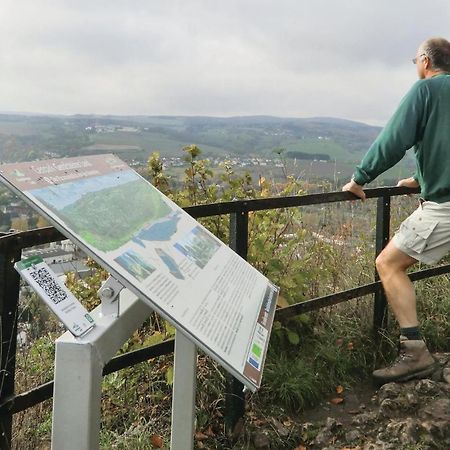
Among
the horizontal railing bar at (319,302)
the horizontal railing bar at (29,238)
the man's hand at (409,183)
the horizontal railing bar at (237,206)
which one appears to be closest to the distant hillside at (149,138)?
the man's hand at (409,183)

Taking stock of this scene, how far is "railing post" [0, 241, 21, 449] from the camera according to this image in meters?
2.30

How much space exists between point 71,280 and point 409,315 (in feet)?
8.03

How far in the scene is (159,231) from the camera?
228cm

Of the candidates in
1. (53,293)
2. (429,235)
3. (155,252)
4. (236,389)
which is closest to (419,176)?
(429,235)

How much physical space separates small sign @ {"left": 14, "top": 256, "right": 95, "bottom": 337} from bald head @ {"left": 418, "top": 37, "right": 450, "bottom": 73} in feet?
9.56

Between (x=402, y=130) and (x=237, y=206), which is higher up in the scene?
(x=402, y=130)

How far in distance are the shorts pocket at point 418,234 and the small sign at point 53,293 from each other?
8.28 feet

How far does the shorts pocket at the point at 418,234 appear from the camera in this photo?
3.74 metres

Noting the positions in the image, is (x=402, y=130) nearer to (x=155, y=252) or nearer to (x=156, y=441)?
(x=155, y=252)

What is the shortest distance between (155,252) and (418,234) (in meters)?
2.24

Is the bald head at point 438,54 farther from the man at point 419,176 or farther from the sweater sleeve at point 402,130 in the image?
the sweater sleeve at point 402,130

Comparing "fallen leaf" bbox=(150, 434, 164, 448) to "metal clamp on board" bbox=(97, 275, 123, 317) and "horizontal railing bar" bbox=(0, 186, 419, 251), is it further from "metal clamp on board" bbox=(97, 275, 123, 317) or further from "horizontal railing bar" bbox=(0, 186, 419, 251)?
"metal clamp on board" bbox=(97, 275, 123, 317)

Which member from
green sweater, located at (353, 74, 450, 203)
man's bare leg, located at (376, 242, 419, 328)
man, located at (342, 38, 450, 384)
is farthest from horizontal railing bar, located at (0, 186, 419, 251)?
man's bare leg, located at (376, 242, 419, 328)

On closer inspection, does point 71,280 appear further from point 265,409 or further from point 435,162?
point 435,162
